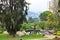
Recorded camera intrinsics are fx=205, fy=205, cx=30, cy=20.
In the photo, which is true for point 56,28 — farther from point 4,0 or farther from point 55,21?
point 4,0

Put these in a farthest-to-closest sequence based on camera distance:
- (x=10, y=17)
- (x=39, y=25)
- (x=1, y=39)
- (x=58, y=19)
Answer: (x=39, y=25) < (x=58, y=19) < (x=10, y=17) < (x=1, y=39)

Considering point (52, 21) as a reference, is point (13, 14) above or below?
above

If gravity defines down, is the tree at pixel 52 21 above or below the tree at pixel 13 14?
below

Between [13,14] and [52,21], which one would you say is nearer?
[13,14]

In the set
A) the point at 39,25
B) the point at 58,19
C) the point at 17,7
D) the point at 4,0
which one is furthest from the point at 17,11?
the point at 39,25

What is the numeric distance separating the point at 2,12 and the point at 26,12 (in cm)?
140

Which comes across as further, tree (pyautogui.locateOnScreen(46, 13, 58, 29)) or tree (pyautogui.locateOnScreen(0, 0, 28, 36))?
tree (pyautogui.locateOnScreen(46, 13, 58, 29))

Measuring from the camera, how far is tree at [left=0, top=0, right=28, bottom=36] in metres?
11.7

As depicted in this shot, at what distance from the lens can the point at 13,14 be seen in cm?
1164

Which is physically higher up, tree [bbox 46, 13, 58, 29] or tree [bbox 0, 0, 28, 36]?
tree [bbox 0, 0, 28, 36]

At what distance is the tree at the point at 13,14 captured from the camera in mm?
11688

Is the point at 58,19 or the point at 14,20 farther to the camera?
the point at 58,19

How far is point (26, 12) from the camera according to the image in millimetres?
12117

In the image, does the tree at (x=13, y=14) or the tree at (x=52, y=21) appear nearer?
Result: the tree at (x=13, y=14)
